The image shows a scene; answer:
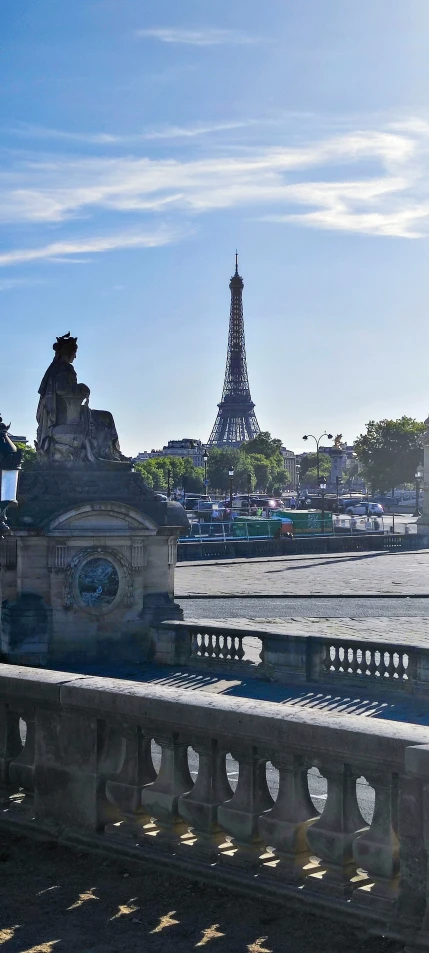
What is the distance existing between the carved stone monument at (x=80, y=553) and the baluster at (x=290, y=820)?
14707mm

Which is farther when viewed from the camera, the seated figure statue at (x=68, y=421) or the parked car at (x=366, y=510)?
the parked car at (x=366, y=510)

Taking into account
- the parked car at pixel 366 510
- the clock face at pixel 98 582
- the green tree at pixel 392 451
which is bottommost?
the clock face at pixel 98 582

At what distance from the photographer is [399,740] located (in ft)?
14.8

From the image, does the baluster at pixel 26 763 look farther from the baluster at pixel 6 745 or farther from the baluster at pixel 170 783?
the baluster at pixel 170 783

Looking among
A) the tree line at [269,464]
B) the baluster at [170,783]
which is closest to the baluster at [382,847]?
the baluster at [170,783]

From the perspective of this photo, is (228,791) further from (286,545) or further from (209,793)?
(286,545)

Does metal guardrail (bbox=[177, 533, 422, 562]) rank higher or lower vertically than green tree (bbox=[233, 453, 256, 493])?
lower

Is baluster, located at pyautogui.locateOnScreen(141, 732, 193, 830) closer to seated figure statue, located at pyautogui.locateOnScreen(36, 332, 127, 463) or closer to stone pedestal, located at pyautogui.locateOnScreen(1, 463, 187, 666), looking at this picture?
stone pedestal, located at pyautogui.locateOnScreen(1, 463, 187, 666)

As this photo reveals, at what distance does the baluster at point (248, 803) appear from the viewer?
514 cm

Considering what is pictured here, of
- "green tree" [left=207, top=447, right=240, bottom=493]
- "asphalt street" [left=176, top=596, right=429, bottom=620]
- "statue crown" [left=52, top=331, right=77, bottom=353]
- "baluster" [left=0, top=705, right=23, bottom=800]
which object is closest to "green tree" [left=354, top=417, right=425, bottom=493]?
"green tree" [left=207, top=447, right=240, bottom=493]

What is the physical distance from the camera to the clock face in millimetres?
20109

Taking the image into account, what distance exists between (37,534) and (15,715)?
1351 centimetres

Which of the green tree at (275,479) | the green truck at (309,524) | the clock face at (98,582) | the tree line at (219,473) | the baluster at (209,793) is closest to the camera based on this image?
the baluster at (209,793)

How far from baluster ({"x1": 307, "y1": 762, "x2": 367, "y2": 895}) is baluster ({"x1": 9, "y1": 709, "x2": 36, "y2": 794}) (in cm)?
177
